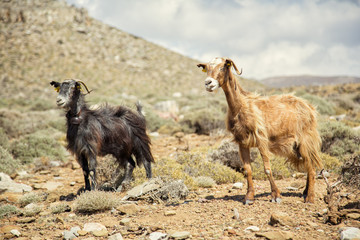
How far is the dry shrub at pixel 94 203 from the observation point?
17.1 ft

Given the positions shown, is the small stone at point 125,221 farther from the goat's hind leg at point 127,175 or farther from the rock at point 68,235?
the goat's hind leg at point 127,175

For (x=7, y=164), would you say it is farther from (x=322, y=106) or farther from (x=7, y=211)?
(x=322, y=106)

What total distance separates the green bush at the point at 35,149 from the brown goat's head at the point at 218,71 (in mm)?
7936

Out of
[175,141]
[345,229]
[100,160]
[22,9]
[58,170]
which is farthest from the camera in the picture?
[22,9]

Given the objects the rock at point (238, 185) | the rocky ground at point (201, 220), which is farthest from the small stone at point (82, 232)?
the rock at point (238, 185)

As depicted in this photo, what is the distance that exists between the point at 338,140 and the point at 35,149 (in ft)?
35.4

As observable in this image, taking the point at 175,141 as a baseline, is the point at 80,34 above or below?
above

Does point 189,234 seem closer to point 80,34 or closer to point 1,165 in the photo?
point 1,165

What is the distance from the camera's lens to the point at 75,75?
35.4 meters

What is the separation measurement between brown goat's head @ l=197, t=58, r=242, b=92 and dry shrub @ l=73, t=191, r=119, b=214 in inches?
113

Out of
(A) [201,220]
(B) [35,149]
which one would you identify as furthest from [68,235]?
(B) [35,149]

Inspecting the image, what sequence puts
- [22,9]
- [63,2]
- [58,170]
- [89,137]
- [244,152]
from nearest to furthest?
1. [244,152]
2. [89,137]
3. [58,170]
4. [22,9]
5. [63,2]

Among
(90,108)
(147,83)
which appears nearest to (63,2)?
(147,83)

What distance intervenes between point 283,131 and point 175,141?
712cm
